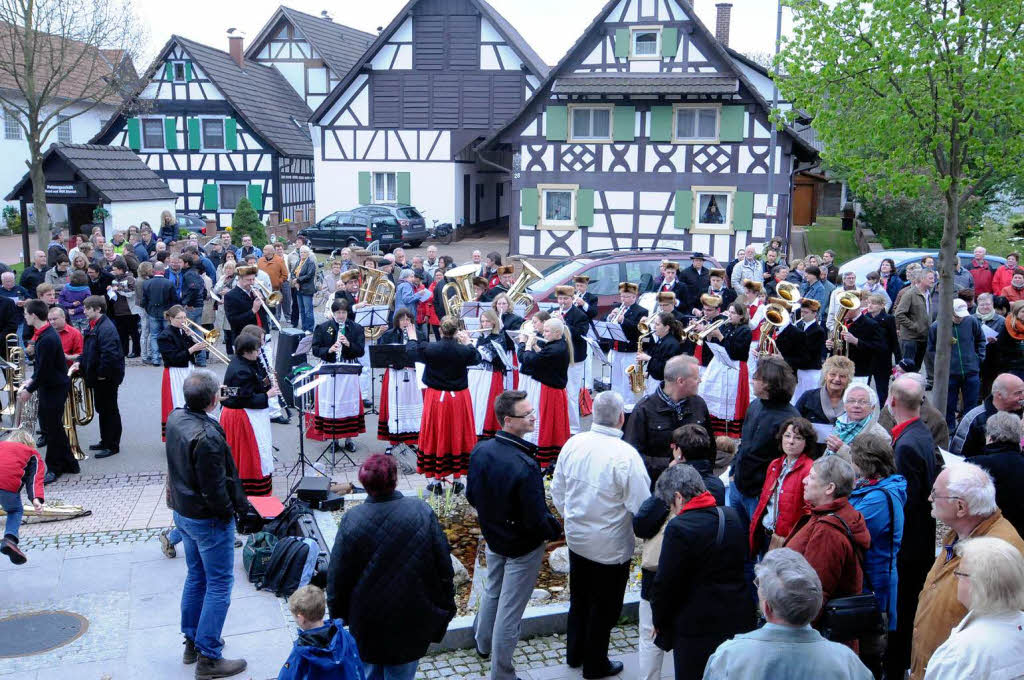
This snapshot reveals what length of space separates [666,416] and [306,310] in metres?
11.7

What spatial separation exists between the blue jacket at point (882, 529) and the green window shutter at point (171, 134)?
1411 inches

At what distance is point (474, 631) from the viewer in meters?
6.25

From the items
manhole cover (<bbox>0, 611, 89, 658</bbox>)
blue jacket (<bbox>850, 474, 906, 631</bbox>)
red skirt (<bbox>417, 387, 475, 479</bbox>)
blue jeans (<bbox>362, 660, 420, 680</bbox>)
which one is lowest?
manhole cover (<bbox>0, 611, 89, 658</bbox>)

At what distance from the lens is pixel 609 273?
50.5ft

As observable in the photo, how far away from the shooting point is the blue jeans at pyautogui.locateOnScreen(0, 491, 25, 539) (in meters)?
6.95

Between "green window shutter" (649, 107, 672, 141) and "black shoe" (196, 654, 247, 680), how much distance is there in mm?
23474

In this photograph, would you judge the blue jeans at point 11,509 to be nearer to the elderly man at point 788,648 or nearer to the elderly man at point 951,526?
the elderly man at point 788,648

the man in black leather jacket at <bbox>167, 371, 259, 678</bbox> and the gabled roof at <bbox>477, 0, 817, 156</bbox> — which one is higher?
the gabled roof at <bbox>477, 0, 817, 156</bbox>

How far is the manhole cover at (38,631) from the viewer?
6.15 metres

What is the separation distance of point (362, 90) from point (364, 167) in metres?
2.77

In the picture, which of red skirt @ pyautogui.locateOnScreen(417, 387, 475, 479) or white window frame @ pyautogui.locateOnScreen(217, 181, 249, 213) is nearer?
red skirt @ pyautogui.locateOnScreen(417, 387, 475, 479)

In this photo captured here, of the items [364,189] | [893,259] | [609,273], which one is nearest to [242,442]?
[609,273]

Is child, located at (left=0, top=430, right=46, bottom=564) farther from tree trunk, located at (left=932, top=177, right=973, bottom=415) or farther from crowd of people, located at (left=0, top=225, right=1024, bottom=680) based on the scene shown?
tree trunk, located at (left=932, top=177, right=973, bottom=415)

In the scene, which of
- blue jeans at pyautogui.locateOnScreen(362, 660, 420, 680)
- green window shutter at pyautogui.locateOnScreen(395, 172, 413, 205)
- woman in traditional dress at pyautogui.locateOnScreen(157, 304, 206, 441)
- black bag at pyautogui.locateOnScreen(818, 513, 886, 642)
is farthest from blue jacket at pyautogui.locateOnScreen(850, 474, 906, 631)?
green window shutter at pyautogui.locateOnScreen(395, 172, 413, 205)
